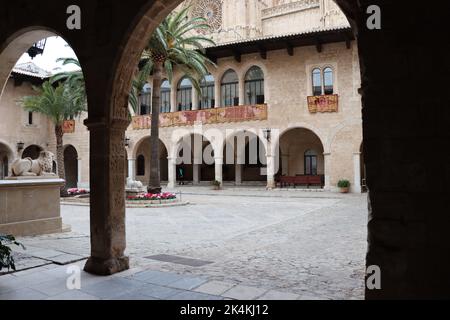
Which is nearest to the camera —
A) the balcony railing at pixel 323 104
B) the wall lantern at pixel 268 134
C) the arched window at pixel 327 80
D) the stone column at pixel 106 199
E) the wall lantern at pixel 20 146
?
the stone column at pixel 106 199

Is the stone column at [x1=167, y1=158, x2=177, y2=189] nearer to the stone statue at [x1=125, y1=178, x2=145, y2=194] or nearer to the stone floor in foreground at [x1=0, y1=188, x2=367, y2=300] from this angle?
the stone statue at [x1=125, y1=178, x2=145, y2=194]

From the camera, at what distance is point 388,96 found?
9.31 ft

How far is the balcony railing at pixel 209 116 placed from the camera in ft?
74.5

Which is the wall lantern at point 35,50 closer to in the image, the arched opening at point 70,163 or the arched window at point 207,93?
the arched window at point 207,93

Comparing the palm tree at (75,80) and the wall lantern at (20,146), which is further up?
the palm tree at (75,80)

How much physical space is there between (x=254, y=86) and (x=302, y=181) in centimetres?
693

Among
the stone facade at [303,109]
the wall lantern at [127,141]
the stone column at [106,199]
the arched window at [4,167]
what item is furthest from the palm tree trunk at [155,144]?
the arched window at [4,167]

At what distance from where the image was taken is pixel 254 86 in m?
23.5

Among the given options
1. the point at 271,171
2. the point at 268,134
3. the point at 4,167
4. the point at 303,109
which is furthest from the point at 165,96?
the point at 4,167

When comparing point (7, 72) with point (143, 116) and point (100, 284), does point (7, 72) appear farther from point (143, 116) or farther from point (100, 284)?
point (143, 116)

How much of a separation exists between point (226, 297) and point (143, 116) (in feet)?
80.5

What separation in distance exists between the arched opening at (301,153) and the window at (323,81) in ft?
12.6

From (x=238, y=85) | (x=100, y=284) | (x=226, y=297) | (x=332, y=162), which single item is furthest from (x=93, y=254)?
(x=238, y=85)

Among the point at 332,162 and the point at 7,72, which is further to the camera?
the point at 332,162
